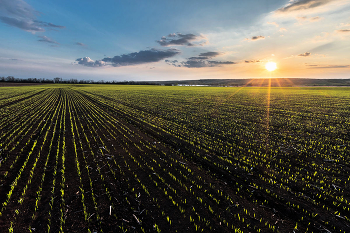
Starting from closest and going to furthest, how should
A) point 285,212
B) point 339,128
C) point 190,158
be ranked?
point 285,212, point 190,158, point 339,128

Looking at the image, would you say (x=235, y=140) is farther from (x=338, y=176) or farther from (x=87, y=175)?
(x=87, y=175)

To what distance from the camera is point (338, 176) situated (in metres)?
7.95

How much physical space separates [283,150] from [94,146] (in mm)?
12065

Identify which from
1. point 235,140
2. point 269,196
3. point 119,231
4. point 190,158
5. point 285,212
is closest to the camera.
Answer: point 119,231

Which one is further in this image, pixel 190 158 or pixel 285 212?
pixel 190 158

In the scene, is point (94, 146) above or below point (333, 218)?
above

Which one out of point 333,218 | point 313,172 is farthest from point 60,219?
point 313,172

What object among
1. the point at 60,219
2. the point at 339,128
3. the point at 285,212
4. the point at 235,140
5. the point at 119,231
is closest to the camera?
the point at 119,231

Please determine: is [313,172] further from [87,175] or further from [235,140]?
[87,175]

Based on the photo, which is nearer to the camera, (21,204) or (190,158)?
(21,204)

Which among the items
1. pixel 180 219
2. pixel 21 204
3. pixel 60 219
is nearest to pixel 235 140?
pixel 180 219

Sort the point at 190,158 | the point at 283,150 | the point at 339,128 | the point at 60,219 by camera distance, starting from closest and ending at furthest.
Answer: the point at 60,219, the point at 190,158, the point at 283,150, the point at 339,128

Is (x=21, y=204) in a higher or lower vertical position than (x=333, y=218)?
higher

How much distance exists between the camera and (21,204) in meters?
5.95
